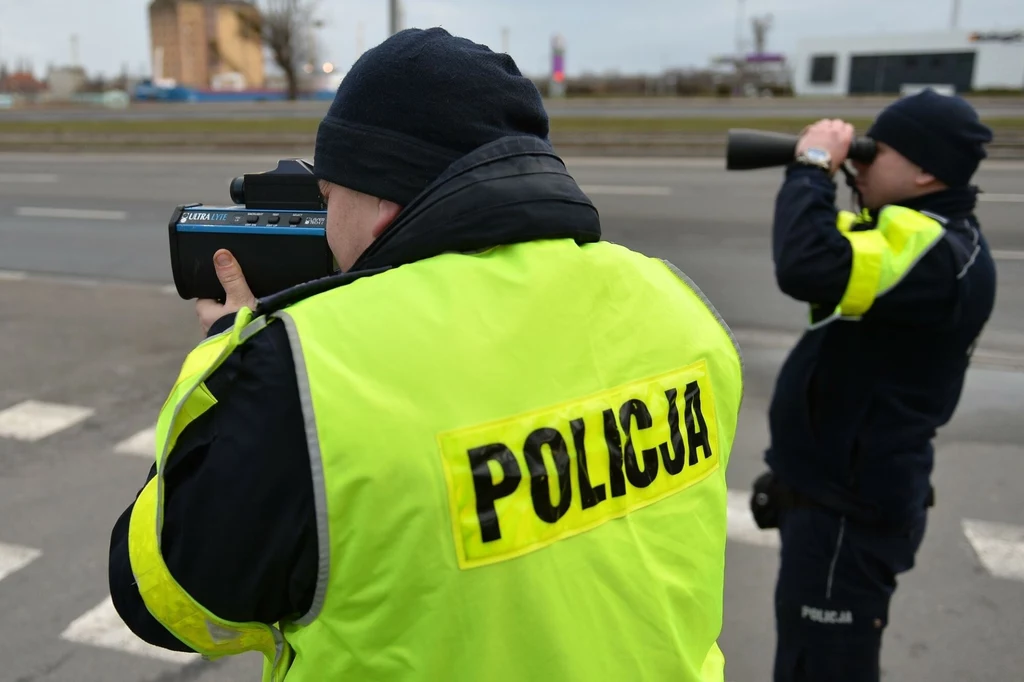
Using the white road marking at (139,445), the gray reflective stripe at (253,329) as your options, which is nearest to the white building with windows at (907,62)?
the white road marking at (139,445)

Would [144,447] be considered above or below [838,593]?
below

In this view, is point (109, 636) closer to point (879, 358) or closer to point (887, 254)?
point (879, 358)

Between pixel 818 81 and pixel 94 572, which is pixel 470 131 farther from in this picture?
pixel 818 81

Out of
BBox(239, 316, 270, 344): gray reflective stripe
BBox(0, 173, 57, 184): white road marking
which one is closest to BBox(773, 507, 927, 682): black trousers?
BBox(239, 316, 270, 344): gray reflective stripe

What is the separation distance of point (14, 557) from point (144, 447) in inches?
40.4

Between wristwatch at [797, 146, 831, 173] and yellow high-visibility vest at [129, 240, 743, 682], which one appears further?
wristwatch at [797, 146, 831, 173]

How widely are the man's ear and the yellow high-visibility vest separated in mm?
170

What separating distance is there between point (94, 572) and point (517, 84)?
2864 millimetres

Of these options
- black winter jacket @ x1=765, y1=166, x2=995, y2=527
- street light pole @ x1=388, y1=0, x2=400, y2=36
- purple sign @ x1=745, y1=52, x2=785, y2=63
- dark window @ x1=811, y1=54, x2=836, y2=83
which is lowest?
black winter jacket @ x1=765, y1=166, x2=995, y2=527

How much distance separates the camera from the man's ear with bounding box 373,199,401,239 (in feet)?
3.93

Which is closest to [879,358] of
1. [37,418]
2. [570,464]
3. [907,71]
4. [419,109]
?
[570,464]

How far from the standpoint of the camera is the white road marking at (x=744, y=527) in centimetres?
348

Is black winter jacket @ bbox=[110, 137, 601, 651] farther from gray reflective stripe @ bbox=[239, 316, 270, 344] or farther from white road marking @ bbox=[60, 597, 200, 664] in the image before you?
white road marking @ bbox=[60, 597, 200, 664]

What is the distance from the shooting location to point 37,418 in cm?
457
